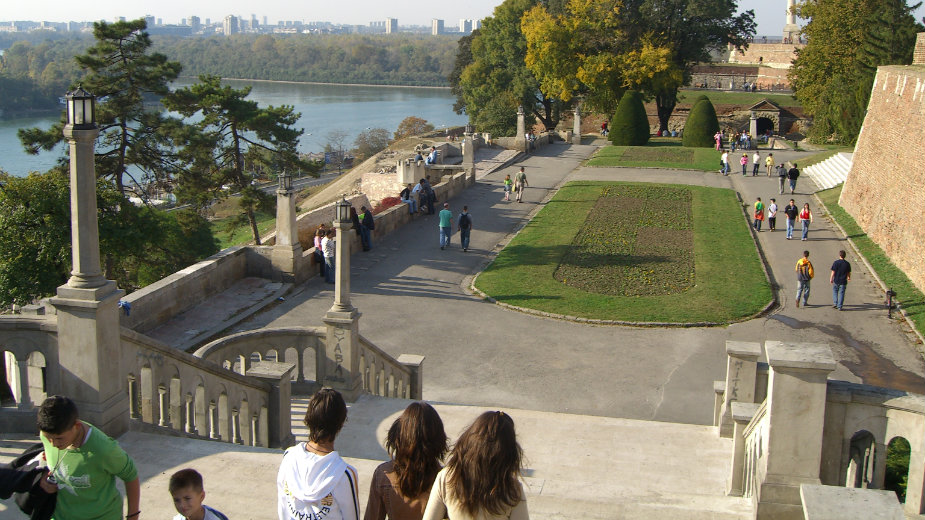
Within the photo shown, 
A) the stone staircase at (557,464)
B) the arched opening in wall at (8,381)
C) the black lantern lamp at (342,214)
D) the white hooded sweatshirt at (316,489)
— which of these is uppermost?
the black lantern lamp at (342,214)

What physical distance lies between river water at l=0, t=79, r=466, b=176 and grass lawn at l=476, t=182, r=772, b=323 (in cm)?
4065

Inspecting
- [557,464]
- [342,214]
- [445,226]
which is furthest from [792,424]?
[445,226]

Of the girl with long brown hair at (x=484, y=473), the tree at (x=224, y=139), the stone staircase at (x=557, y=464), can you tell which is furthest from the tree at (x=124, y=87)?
the girl with long brown hair at (x=484, y=473)

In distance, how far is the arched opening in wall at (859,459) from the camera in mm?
5606

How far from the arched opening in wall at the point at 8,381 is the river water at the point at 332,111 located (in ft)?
169

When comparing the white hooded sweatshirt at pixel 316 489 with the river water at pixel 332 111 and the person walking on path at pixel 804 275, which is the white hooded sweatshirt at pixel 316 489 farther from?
the river water at pixel 332 111

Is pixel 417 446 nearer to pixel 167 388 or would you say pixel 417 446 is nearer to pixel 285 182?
pixel 167 388

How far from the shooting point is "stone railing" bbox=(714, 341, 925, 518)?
5.30 meters

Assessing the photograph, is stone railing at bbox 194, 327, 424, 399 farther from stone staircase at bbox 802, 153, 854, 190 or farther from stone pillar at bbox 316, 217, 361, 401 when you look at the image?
stone staircase at bbox 802, 153, 854, 190

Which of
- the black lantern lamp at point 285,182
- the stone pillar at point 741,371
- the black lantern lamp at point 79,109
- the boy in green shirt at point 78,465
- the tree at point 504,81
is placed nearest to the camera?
the boy in green shirt at point 78,465

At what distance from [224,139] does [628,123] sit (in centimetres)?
2134

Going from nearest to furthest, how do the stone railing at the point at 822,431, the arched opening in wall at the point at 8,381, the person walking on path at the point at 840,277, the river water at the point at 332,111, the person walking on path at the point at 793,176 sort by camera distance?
the stone railing at the point at 822,431, the arched opening in wall at the point at 8,381, the person walking on path at the point at 840,277, the person walking on path at the point at 793,176, the river water at the point at 332,111

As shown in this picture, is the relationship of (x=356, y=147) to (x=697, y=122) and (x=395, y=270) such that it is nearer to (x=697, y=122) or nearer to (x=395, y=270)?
(x=697, y=122)

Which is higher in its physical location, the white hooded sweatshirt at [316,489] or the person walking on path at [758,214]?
the white hooded sweatshirt at [316,489]
